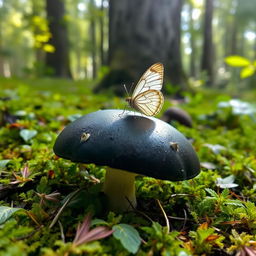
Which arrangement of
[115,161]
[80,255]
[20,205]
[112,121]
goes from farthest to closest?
[20,205] < [112,121] < [115,161] < [80,255]

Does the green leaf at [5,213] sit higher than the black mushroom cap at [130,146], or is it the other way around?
the black mushroom cap at [130,146]

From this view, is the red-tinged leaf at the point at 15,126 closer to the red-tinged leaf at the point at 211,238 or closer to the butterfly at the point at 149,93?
the butterfly at the point at 149,93

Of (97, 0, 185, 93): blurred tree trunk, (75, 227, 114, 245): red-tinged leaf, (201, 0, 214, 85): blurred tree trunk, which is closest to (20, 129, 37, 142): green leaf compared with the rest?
(75, 227, 114, 245): red-tinged leaf

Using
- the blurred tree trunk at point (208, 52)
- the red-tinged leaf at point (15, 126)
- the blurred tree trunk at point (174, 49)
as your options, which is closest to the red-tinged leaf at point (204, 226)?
Answer: the red-tinged leaf at point (15, 126)

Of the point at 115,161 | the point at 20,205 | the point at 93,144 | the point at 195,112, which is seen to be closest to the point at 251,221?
the point at 115,161

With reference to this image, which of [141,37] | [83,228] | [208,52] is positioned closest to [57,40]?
[141,37]

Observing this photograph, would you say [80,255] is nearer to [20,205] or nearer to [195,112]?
[20,205]

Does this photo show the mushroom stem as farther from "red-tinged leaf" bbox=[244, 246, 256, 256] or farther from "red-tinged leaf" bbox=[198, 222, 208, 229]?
"red-tinged leaf" bbox=[244, 246, 256, 256]
